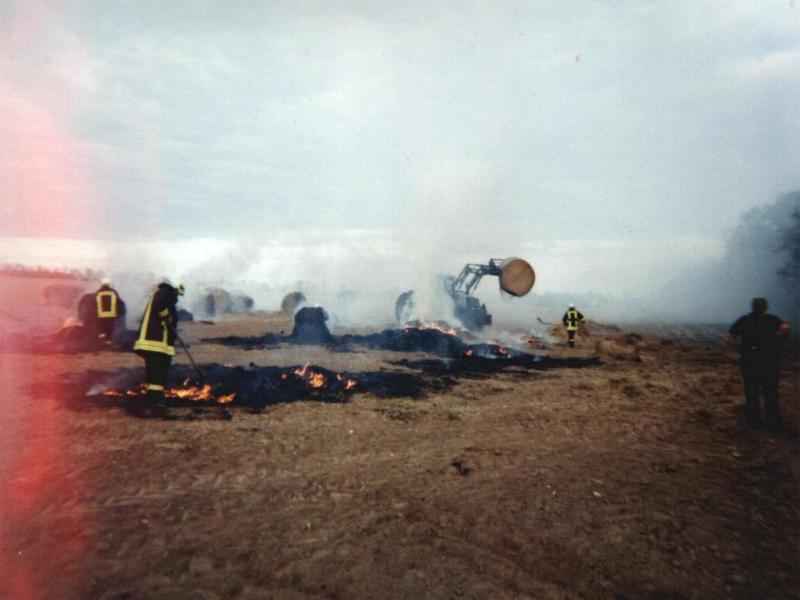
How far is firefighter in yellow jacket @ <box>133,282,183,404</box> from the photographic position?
29.7 ft

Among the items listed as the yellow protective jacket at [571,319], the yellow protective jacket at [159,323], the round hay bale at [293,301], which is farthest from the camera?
the round hay bale at [293,301]

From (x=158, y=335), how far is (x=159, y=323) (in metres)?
0.23

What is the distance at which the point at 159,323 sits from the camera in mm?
9164

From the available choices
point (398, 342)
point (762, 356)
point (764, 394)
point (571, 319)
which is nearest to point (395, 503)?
point (762, 356)

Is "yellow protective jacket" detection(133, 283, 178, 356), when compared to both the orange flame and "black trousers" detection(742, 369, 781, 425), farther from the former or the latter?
"black trousers" detection(742, 369, 781, 425)

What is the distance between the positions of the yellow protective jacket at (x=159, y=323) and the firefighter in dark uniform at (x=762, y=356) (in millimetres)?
10347

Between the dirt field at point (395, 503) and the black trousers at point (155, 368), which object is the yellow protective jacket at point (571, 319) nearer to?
the dirt field at point (395, 503)

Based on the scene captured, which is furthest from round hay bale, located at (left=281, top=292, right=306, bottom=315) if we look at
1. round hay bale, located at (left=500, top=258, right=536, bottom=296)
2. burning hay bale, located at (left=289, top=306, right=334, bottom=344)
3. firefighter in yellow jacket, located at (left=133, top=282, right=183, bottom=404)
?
firefighter in yellow jacket, located at (left=133, top=282, right=183, bottom=404)

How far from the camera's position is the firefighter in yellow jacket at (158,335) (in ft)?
29.7

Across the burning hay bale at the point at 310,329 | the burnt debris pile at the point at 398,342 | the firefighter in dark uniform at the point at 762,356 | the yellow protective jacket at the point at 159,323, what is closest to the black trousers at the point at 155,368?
the yellow protective jacket at the point at 159,323

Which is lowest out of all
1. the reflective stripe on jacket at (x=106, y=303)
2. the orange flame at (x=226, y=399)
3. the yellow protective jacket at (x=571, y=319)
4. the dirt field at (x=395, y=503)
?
the dirt field at (x=395, y=503)

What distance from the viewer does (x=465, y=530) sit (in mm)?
4891

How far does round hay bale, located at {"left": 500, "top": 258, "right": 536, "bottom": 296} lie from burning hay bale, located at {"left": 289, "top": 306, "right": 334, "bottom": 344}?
27.7ft

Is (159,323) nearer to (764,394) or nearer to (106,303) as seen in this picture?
(106,303)
